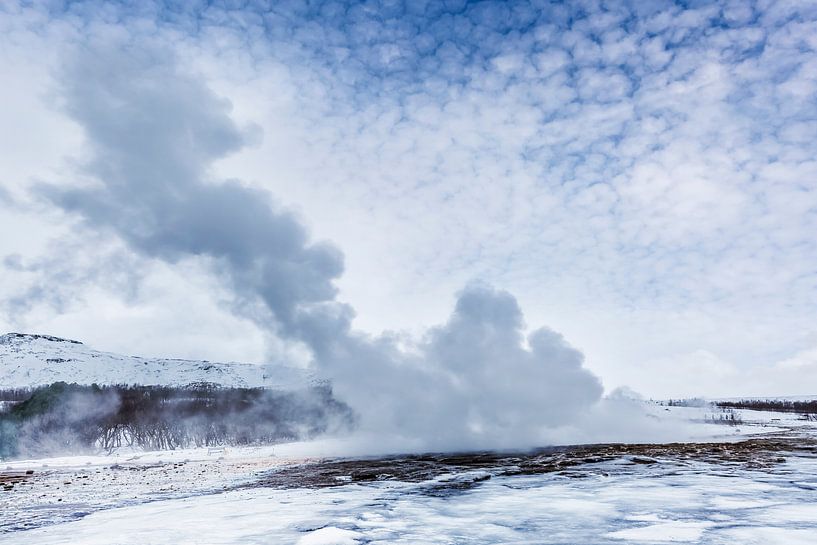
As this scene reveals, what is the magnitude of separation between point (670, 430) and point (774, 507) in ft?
138

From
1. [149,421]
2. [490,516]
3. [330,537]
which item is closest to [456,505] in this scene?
[490,516]

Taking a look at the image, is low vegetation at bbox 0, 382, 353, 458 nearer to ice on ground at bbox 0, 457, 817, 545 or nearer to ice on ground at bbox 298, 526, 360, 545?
ice on ground at bbox 0, 457, 817, 545

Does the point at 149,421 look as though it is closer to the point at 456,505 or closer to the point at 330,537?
the point at 456,505

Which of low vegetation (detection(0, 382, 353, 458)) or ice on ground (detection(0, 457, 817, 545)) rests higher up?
low vegetation (detection(0, 382, 353, 458))

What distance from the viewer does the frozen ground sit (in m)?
9.62

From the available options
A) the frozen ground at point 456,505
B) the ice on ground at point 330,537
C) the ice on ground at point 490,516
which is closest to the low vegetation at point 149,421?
the frozen ground at point 456,505

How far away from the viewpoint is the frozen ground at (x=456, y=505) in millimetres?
9617

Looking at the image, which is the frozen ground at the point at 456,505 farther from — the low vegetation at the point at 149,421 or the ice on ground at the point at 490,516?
the low vegetation at the point at 149,421

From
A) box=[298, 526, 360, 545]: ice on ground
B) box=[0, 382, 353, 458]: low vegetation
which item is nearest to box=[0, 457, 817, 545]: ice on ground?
box=[298, 526, 360, 545]: ice on ground

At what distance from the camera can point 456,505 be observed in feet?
42.7

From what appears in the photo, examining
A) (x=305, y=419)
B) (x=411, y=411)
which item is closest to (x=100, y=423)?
(x=305, y=419)

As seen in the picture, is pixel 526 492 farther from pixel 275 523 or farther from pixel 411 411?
pixel 411 411

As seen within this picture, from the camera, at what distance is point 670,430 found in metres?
48.8

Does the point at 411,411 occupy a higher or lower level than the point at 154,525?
higher
